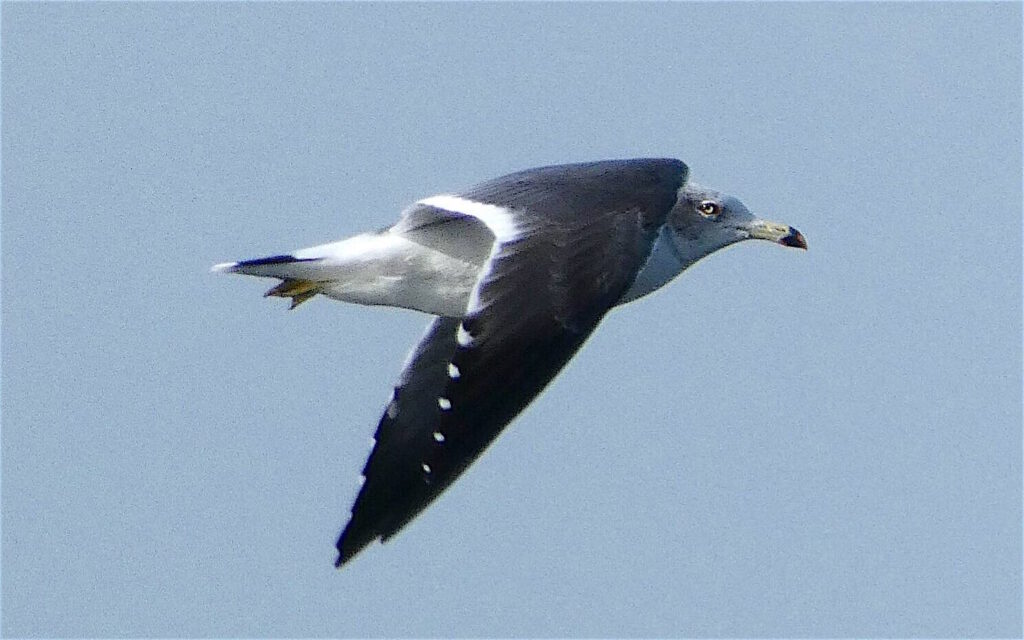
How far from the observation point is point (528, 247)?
8.27m

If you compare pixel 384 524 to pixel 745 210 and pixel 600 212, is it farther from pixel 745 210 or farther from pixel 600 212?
pixel 745 210

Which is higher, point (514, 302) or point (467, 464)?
point (514, 302)

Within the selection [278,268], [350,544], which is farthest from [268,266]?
[350,544]

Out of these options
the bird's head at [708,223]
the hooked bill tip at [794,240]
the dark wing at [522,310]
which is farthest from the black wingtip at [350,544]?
the hooked bill tip at [794,240]

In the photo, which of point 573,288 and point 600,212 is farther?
point 600,212

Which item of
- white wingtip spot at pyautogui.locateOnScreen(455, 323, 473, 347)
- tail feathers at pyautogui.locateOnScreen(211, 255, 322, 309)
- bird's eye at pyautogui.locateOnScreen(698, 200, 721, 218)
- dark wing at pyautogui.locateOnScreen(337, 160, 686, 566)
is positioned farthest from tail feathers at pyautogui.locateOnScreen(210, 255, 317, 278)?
bird's eye at pyautogui.locateOnScreen(698, 200, 721, 218)

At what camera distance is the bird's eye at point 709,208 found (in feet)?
33.7

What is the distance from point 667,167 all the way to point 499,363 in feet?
6.63

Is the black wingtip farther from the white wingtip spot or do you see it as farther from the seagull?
the white wingtip spot

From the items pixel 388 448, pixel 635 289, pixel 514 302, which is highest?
pixel 514 302

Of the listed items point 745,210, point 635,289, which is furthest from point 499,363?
point 745,210

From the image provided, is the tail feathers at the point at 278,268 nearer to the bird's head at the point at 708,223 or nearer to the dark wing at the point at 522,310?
the dark wing at the point at 522,310

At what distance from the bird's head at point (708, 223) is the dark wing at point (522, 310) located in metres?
0.87

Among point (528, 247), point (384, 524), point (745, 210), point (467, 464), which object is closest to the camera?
point (467, 464)
